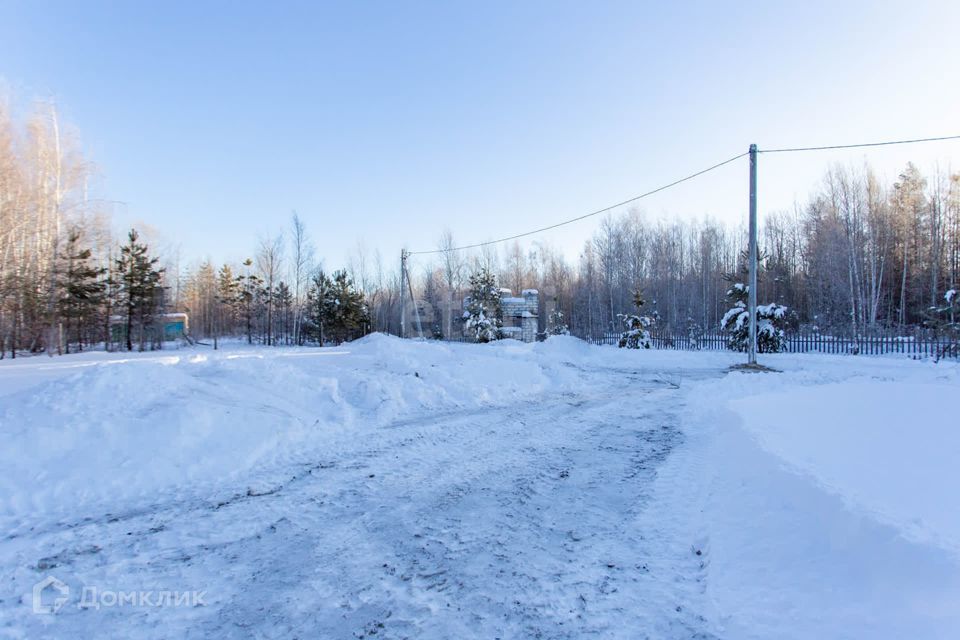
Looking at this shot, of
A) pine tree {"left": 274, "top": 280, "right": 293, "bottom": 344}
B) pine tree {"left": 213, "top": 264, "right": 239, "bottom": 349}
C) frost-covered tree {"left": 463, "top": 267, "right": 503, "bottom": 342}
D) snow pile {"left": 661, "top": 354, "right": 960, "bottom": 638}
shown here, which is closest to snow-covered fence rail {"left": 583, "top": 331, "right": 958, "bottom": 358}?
frost-covered tree {"left": 463, "top": 267, "right": 503, "bottom": 342}

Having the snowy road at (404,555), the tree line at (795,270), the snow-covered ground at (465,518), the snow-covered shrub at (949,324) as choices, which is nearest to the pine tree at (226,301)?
the tree line at (795,270)

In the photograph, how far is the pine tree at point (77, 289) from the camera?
2053 centimetres

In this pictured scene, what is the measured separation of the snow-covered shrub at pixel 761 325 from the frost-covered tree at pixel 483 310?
15206 mm

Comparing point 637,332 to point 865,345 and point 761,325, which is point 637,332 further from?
point 865,345

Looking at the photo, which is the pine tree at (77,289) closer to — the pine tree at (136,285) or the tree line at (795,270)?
the pine tree at (136,285)

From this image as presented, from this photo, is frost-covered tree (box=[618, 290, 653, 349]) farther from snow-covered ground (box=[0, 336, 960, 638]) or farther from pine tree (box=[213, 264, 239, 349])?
pine tree (box=[213, 264, 239, 349])

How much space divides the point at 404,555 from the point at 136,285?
98.3 ft

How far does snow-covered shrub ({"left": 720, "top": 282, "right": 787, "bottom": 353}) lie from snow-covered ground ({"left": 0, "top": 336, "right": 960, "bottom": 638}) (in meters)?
14.2

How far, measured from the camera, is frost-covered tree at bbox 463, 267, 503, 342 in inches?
1251

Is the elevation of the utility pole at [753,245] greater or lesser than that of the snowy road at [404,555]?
greater

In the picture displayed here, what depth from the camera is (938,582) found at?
2.18 meters

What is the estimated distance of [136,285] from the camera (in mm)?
25734

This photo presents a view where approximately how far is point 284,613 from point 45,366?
41.3 feet

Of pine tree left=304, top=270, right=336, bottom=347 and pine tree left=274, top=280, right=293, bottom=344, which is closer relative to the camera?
pine tree left=304, top=270, right=336, bottom=347
